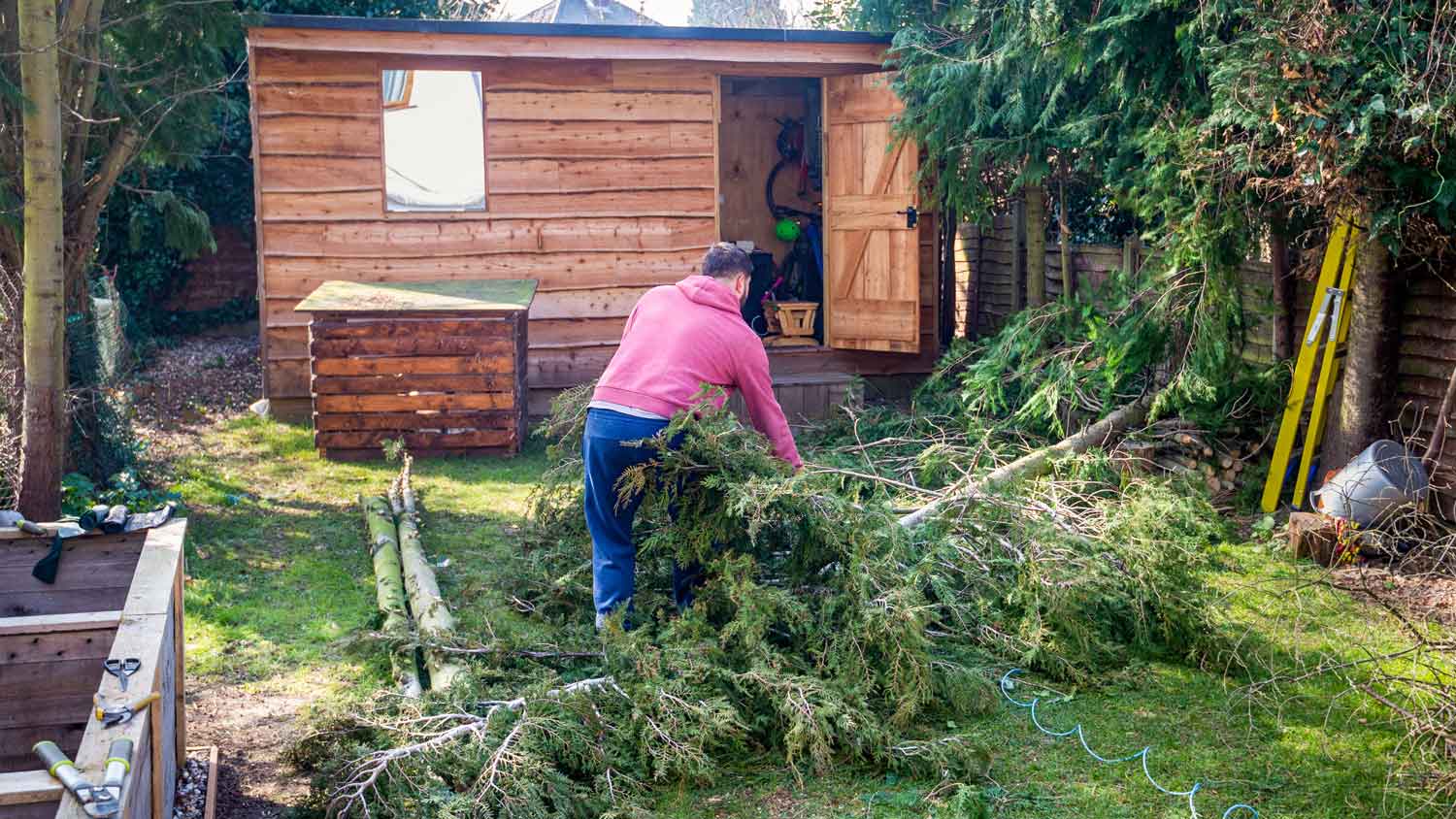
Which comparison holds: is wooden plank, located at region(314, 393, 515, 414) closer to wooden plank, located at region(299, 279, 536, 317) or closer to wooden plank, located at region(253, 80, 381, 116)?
wooden plank, located at region(299, 279, 536, 317)

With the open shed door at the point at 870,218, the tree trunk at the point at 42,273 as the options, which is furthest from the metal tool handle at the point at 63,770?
the open shed door at the point at 870,218

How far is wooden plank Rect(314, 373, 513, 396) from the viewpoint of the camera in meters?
9.41

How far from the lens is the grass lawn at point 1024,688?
4.15m

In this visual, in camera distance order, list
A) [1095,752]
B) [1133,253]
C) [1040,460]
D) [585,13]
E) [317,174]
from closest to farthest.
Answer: [1095,752], [1040,460], [1133,253], [317,174], [585,13]

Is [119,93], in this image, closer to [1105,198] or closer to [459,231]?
[459,231]

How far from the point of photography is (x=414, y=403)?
949 centimetres

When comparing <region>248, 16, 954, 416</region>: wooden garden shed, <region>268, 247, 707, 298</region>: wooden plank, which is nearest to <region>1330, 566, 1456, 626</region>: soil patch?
<region>248, 16, 954, 416</region>: wooden garden shed

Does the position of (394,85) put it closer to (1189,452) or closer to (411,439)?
(411,439)

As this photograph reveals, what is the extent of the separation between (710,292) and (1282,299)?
4.43 m

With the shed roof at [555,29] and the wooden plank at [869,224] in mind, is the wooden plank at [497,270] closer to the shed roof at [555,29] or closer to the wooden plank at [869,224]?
the wooden plank at [869,224]

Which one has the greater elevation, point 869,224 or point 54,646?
point 869,224

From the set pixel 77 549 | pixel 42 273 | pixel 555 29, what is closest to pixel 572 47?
pixel 555 29

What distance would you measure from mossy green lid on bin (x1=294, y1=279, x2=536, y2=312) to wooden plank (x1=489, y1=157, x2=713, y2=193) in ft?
3.68

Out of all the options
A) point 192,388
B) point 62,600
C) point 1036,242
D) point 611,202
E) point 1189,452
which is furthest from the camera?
point 192,388
